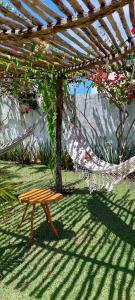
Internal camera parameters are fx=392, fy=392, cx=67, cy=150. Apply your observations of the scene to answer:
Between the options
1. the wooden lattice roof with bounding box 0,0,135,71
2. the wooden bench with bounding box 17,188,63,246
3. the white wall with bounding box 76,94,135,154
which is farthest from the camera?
the white wall with bounding box 76,94,135,154

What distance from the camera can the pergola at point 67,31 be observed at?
247 centimetres

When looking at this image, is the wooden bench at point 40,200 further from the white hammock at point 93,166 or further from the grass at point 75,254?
the white hammock at point 93,166

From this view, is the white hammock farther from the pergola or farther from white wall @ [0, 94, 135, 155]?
white wall @ [0, 94, 135, 155]

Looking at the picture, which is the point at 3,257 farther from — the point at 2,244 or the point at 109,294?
the point at 109,294

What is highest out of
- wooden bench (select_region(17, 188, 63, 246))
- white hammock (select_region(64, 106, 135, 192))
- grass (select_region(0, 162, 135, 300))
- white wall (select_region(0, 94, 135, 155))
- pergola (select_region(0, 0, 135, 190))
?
pergola (select_region(0, 0, 135, 190))

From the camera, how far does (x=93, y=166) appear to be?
4.94 metres

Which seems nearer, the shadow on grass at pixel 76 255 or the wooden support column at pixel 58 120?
the shadow on grass at pixel 76 255

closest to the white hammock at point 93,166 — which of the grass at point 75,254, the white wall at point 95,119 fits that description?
the grass at point 75,254

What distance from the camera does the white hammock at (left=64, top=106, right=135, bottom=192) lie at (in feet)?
13.5

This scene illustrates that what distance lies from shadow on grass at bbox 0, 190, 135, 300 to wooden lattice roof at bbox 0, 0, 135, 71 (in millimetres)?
1869

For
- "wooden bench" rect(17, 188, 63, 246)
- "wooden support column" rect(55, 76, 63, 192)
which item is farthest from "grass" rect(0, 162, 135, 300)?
"wooden support column" rect(55, 76, 63, 192)

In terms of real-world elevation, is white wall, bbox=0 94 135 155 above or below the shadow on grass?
above

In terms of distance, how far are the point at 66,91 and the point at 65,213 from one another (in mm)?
1912

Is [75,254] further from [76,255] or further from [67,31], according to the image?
[67,31]
